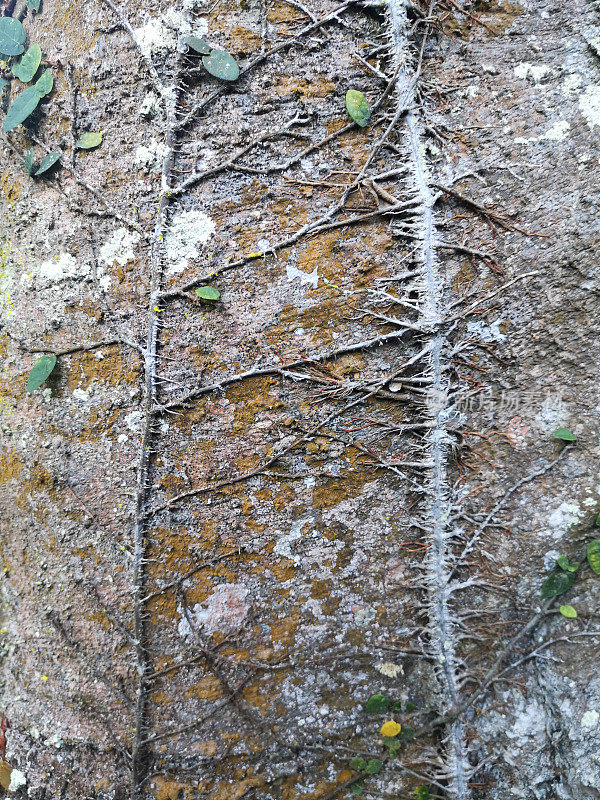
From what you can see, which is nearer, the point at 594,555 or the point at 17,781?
the point at 594,555

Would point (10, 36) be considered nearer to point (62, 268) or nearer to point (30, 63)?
point (30, 63)

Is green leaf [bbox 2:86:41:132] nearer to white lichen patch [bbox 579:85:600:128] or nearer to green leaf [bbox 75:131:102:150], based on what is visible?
green leaf [bbox 75:131:102:150]

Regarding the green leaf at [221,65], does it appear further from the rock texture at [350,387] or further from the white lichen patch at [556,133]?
the white lichen patch at [556,133]

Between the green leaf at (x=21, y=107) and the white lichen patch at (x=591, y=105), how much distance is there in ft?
5.59

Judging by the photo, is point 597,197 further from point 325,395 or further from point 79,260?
point 79,260

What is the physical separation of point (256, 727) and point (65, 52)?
7.22 ft

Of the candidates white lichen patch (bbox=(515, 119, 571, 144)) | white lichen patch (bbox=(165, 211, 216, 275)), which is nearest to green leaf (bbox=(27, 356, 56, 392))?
white lichen patch (bbox=(165, 211, 216, 275))

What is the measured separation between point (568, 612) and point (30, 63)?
7.90ft

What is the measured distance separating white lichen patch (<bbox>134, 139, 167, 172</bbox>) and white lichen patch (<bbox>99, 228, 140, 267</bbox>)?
0.20 m

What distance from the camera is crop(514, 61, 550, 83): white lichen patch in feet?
4.96

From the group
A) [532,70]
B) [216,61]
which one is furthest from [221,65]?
[532,70]

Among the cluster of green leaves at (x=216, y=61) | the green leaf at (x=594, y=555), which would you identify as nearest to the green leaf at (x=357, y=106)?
the cluster of green leaves at (x=216, y=61)

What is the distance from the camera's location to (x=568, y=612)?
1.46 meters

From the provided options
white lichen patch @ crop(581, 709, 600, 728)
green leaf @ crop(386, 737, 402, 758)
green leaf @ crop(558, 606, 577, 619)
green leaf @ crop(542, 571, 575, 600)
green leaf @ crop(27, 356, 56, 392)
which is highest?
green leaf @ crop(27, 356, 56, 392)
